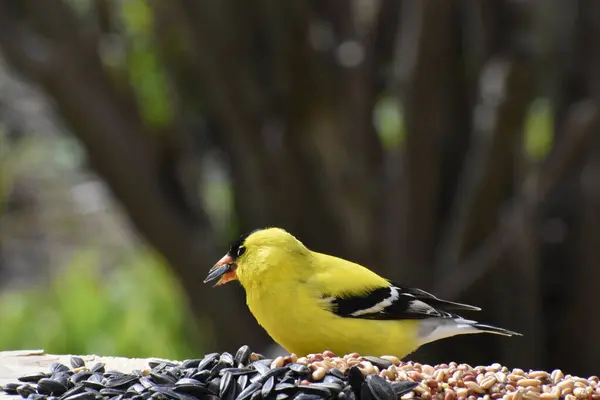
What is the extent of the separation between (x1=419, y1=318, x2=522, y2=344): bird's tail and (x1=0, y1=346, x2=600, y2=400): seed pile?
14.7 inches

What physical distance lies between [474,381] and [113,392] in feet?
2.96

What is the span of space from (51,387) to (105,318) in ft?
15.6

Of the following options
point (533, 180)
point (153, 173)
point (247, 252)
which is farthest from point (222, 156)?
point (247, 252)

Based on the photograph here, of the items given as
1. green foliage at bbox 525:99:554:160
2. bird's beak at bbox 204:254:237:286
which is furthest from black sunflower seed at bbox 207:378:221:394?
green foliage at bbox 525:99:554:160

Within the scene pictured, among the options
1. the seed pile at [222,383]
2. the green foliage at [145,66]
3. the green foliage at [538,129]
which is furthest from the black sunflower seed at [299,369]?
the green foliage at [145,66]

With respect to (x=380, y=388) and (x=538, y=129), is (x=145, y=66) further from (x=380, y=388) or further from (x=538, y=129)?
(x=380, y=388)

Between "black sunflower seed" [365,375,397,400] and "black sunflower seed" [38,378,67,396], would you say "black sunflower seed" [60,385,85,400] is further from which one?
"black sunflower seed" [365,375,397,400]

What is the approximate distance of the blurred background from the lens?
212 inches

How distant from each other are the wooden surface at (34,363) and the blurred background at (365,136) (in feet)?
8.30

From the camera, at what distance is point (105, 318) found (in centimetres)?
731

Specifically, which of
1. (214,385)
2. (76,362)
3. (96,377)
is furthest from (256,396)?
(76,362)

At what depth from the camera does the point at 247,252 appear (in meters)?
3.01

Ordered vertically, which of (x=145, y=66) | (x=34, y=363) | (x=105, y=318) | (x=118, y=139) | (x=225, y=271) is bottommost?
(x=105, y=318)

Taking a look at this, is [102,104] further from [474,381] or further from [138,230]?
[474,381]
